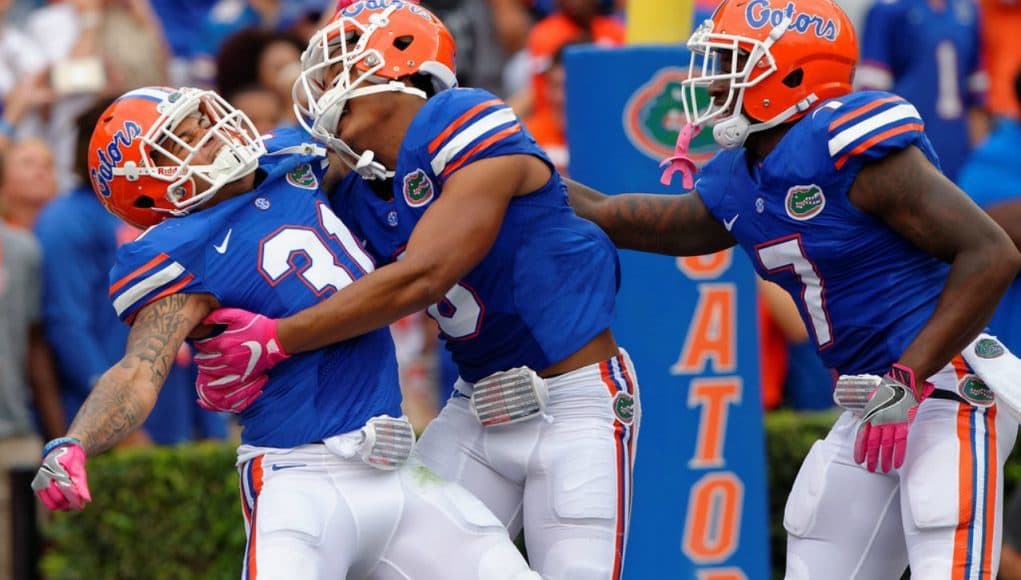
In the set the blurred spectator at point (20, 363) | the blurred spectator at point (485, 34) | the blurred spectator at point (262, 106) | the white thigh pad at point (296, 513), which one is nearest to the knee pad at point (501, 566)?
the white thigh pad at point (296, 513)

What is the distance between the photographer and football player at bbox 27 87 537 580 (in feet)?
13.2

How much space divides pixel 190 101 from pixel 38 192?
3.78 m

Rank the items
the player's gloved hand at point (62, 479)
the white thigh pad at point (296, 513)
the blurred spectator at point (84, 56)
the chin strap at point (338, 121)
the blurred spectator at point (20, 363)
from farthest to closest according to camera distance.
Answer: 1. the blurred spectator at point (84, 56)
2. the blurred spectator at point (20, 363)
3. the chin strap at point (338, 121)
4. the white thigh pad at point (296, 513)
5. the player's gloved hand at point (62, 479)

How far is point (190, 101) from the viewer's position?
4.27 m

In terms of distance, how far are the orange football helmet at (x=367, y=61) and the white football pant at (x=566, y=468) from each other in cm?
73

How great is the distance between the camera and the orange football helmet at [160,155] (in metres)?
4.21

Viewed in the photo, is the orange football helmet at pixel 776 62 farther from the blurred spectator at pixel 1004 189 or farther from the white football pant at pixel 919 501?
the blurred spectator at pixel 1004 189

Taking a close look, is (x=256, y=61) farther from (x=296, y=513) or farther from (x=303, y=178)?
(x=296, y=513)

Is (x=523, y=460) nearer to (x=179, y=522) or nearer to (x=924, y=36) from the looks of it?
(x=179, y=522)

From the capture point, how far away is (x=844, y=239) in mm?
4340

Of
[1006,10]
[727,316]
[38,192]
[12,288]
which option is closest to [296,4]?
[38,192]

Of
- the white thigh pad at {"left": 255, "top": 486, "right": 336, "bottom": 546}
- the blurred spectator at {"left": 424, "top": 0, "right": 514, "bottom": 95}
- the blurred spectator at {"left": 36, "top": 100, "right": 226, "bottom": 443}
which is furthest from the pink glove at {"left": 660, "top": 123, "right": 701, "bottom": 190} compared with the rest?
the blurred spectator at {"left": 424, "top": 0, "right": 514, "bottom": 95}

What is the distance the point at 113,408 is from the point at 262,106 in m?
4.23

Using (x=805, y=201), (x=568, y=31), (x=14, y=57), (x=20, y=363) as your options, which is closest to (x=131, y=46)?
(x=14, y=57)
